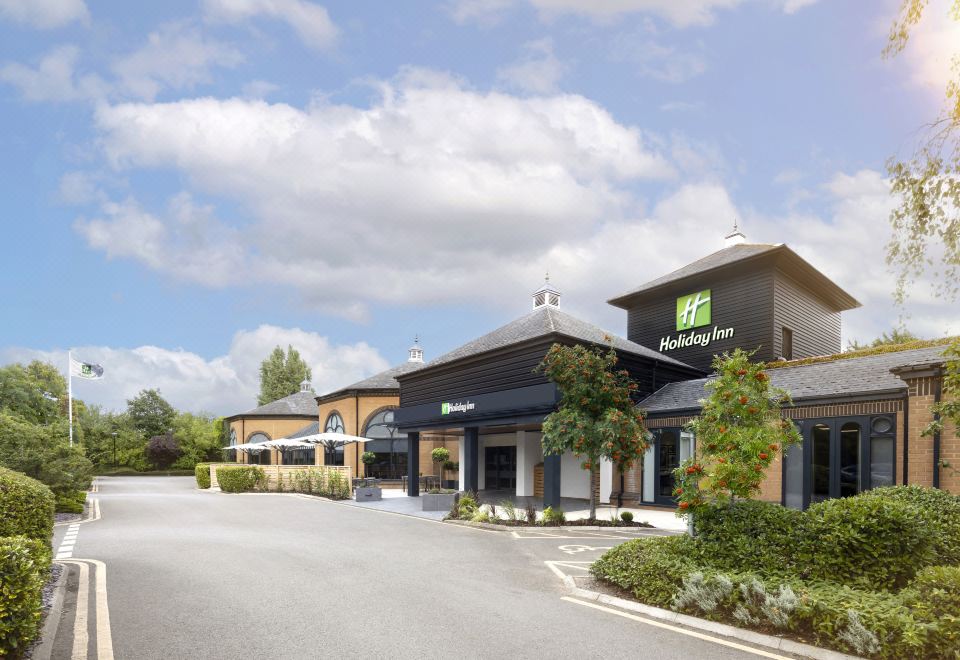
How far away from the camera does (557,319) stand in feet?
82.8

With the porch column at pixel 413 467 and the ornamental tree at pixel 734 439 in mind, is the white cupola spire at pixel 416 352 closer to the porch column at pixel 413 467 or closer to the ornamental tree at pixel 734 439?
the porch column at pixel 413 467

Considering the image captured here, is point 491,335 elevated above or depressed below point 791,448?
above

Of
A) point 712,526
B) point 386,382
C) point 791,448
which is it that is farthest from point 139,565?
point 386,382

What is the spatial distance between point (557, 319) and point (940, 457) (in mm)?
13815

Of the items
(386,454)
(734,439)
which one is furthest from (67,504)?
(734,439)

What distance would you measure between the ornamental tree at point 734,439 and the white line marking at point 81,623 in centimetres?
775

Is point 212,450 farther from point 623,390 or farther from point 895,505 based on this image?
point 895,505

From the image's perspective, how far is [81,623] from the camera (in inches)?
300

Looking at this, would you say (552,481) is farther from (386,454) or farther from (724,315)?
(386,454)

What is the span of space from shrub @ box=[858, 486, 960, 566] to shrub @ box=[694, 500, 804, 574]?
47.5 inches

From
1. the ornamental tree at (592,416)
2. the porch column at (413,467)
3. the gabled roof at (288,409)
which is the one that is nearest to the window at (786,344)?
the ornamental tree at (592,416)

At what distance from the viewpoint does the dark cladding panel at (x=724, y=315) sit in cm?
2456

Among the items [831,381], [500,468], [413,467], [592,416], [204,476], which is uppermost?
[831,381]

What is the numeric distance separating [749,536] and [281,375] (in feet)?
233
